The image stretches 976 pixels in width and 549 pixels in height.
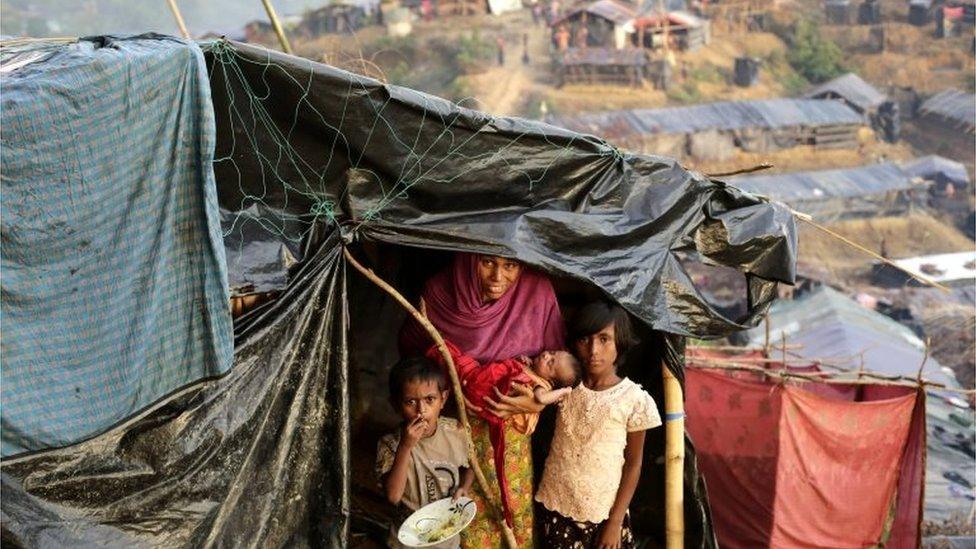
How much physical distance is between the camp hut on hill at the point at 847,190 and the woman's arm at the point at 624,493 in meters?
25.2

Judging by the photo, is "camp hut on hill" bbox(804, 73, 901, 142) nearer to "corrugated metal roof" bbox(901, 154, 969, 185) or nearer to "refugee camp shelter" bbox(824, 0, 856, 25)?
"corrugated metal roof" bbox(901, 154, 969, 185)

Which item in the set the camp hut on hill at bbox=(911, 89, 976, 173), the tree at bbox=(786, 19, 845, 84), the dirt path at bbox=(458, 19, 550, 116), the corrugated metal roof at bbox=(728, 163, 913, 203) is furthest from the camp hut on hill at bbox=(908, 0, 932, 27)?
the dirt path at bbox=(458, 19, 550, 116)

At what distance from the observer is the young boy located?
4.10 metres

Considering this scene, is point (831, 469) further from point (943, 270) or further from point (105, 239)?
point (943, 270)

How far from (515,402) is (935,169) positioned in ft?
104

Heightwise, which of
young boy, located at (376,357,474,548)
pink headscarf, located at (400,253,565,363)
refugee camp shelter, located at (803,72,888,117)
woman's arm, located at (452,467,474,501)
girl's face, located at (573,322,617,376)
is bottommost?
refugee camp shelter, located at (803,72,888,117)

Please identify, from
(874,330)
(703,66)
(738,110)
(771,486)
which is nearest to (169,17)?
(703,66)

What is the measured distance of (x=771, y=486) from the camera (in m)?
6.45

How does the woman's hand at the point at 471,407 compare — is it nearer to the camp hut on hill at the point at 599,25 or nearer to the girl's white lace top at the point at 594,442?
the girl's white lace top at the point at 594,442

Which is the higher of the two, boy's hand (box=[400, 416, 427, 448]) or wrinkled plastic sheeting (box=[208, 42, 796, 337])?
wrinkled plastic sheeting (box=[208, 42, 796, 337])

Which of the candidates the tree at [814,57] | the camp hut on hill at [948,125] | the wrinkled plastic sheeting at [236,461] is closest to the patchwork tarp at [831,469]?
the wrinkled plastic sheeting at [236,461]

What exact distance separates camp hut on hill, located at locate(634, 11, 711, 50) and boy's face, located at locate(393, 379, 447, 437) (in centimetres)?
3685

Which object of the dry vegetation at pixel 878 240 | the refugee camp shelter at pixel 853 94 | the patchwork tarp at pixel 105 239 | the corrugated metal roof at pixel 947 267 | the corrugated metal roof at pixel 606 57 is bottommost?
the dry vegetation at pixel 878 240

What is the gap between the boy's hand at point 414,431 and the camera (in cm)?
407
